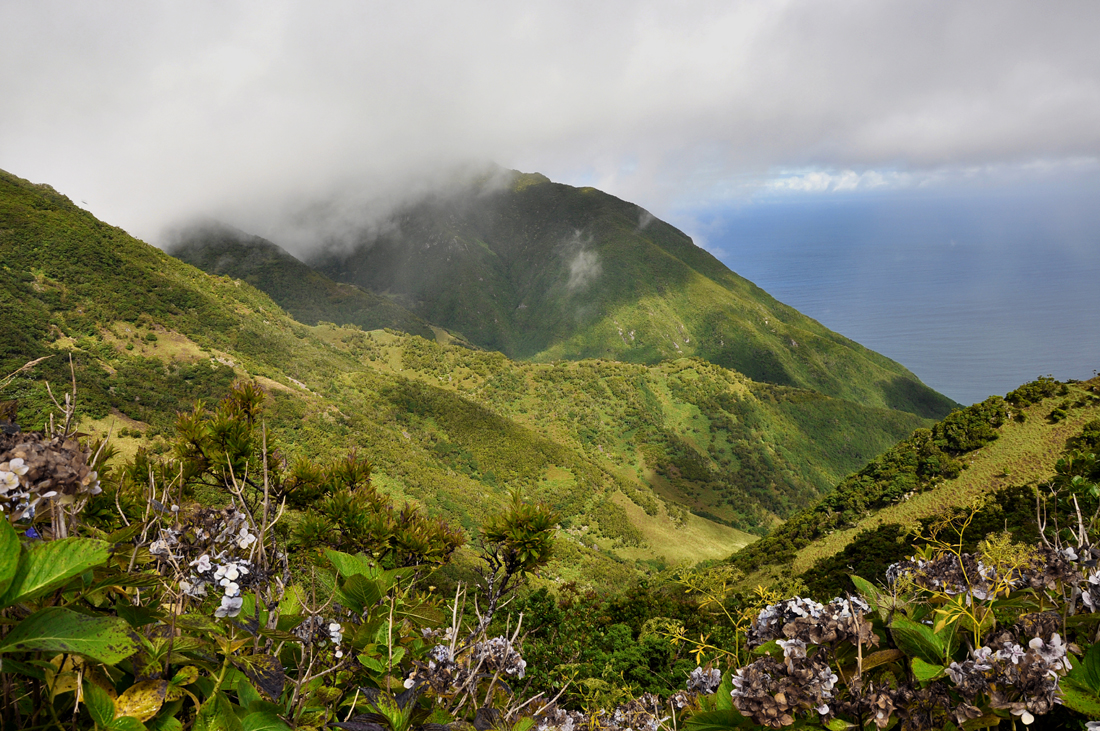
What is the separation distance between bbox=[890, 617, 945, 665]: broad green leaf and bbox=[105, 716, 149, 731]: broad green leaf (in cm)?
229

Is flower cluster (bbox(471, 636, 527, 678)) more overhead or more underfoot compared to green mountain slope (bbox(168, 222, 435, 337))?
more underfoot

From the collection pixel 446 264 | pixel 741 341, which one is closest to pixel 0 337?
pixel 741 341

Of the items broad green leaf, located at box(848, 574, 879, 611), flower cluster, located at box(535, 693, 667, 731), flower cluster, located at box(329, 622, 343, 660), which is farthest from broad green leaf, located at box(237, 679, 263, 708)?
broad green leaf, located at box(848, 574, 879, 611)

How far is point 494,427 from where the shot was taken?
53438mm

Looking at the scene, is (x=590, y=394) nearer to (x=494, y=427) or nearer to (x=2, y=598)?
(x=494, y=427)

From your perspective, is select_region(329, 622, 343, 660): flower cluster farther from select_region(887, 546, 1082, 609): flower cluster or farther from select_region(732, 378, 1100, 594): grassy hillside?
select_region(732, 378, 1100, 594): grassy hillside

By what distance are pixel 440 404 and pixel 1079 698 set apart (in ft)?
174

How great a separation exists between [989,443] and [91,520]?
27.8 metres

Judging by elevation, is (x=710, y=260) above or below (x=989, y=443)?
above

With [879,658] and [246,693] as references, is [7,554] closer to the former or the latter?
[246,693]

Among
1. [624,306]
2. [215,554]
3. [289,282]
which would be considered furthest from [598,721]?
[289,282]

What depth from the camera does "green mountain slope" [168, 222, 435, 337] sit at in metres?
131

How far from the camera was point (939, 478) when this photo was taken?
21.3 metres

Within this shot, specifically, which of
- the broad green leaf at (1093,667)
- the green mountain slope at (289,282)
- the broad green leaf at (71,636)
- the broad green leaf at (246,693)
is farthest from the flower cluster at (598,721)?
the green mountain slope at (289,282)
